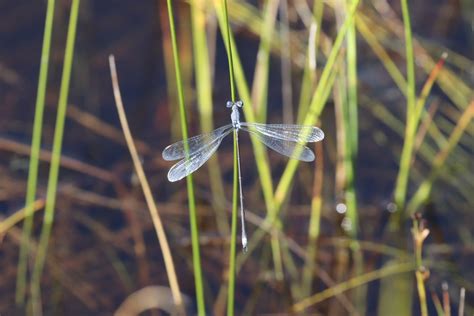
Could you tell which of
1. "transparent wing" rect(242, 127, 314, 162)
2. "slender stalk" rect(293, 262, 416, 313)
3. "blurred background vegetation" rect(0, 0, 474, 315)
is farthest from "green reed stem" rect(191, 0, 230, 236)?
"transparent wing" rect(242, 127, 314, 162)

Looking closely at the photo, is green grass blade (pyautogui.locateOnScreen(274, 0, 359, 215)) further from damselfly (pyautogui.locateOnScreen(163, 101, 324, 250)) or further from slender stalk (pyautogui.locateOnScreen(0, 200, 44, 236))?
slender stalk (pyautogui.locateOnScreen(0, 200, 44, 236))

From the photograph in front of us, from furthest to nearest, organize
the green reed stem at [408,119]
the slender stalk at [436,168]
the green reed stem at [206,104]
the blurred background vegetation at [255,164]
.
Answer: the slender stalk at [436,168]
the green reed stem at [206,104]
the blurred background vegetation at [255,164]
the green reed stem at [408,119]

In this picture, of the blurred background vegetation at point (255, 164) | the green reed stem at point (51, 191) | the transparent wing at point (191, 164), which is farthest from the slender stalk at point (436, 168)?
the green reed stem at point (51, 191)

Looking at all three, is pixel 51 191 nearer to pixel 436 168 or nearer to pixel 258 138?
pixel 258 138

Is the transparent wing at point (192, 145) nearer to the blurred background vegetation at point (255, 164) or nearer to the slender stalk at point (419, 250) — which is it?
the blurred background vegetation at point (255, 164)

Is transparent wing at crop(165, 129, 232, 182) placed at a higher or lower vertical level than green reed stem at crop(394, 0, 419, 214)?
lower

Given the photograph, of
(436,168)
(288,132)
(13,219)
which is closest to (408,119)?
(288,132)
